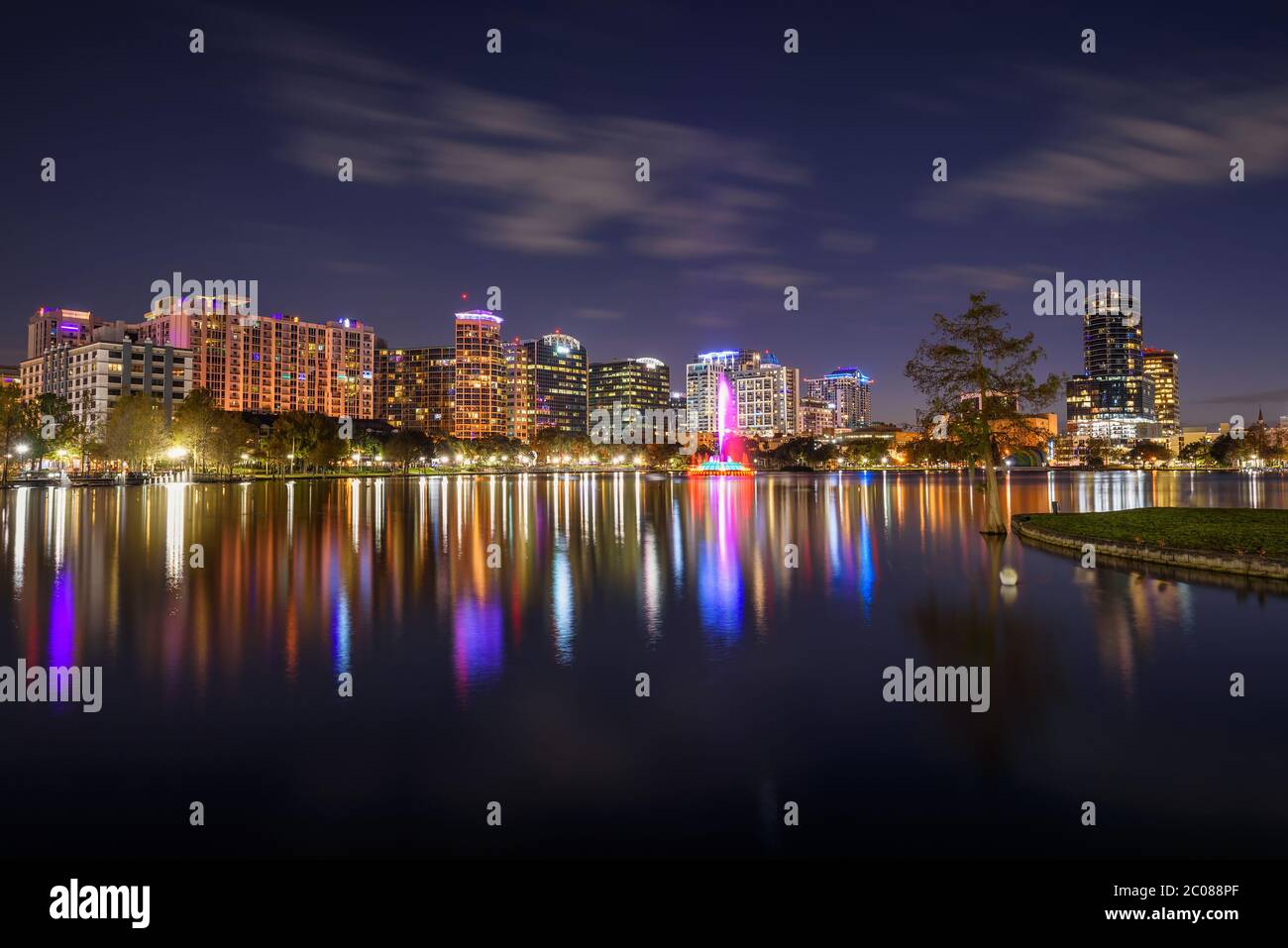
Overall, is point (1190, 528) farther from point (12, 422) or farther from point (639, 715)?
point (12, 422)

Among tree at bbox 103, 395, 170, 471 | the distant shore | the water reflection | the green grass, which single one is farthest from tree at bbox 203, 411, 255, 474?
the green grass

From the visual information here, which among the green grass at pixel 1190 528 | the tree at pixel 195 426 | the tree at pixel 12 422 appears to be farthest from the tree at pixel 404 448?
the green grass at pixel 1190 528

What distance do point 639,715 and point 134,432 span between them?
428ft

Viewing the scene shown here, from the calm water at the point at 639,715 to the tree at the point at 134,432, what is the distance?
107822mm

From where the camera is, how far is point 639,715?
37.6 feet

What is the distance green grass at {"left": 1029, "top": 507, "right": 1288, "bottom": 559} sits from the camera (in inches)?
971

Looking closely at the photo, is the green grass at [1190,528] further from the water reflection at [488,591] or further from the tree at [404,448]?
the tree at [404,448]

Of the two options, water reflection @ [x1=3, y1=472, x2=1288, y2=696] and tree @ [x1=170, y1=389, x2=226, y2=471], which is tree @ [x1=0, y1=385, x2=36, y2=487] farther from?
water reflection @ [x1=3, y1=472, x2=1288, y2=696]

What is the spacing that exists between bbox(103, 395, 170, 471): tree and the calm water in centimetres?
10782

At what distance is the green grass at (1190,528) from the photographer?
2466cm

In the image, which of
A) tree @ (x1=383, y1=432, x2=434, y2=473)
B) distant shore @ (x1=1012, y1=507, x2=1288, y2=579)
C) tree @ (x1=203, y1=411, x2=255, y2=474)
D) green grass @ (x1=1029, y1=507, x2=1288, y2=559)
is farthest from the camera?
tree @ (x1=383, y1=432, x2=434, y2=473)

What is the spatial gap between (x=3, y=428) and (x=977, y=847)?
12371 cm

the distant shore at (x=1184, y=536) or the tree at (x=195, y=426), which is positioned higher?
the tree at (x=195, y=426)
